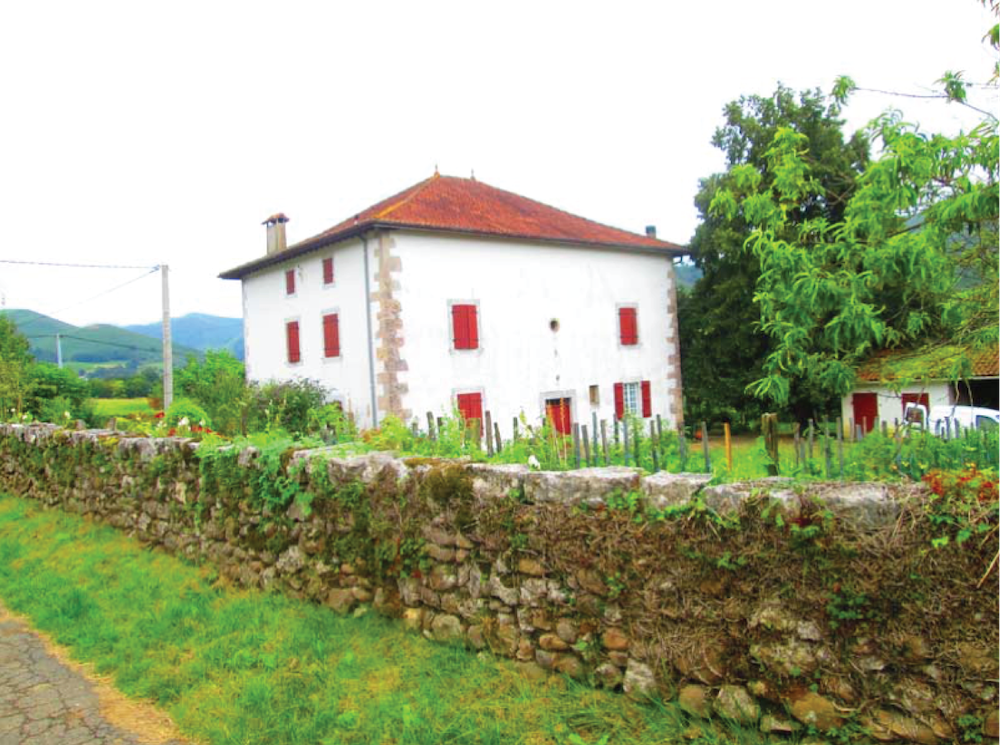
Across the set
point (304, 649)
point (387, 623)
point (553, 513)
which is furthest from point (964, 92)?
point (304, 649)

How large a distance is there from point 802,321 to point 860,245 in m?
0.60

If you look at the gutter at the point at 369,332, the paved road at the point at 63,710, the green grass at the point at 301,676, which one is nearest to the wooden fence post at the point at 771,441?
the green grass at the point at 301,676

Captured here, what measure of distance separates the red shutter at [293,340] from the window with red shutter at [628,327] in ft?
34.8

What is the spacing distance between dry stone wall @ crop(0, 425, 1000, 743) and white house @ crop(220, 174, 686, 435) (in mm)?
14312

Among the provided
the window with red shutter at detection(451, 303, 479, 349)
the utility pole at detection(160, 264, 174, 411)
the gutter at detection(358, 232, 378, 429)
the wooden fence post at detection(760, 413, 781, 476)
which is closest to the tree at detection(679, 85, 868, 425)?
the window with red shutter at detection(451, 303, 479, 349)

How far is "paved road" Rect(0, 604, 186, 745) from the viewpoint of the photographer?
4.33m

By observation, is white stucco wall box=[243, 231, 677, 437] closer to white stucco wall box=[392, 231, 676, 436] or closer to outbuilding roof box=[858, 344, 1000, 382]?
white stucco wall box=[392, 231, 676, 436]

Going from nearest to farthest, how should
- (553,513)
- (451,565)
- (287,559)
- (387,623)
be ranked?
(553,513)
(451,565)
(387,623)
(287,559)

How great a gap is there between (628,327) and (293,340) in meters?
11.2

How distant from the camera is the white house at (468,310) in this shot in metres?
20.3

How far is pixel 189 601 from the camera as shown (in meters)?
6.36

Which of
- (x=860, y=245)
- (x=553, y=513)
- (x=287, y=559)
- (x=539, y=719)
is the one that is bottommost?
(x=539, y=719)

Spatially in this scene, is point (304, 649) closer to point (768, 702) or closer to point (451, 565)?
point (451, 565)

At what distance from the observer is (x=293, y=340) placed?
24.0 metres
